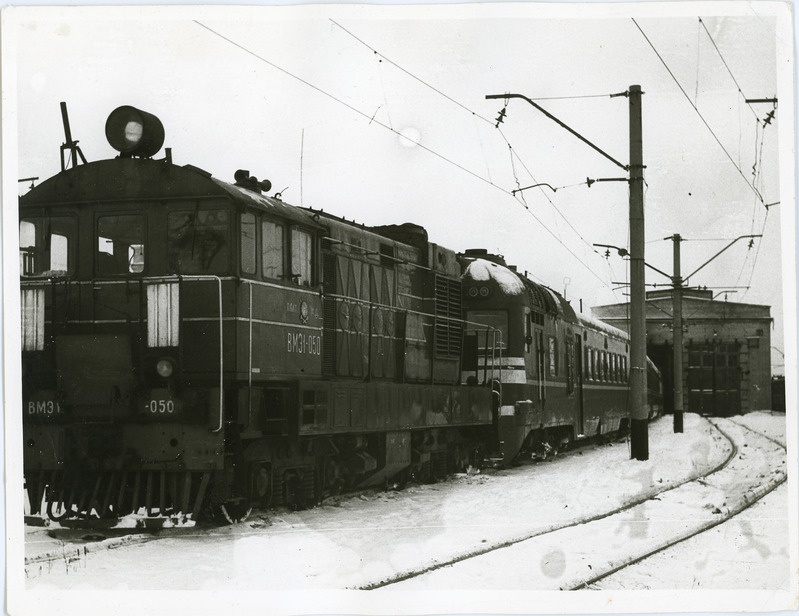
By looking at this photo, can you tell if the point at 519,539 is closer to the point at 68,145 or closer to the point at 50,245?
the point at 50,245

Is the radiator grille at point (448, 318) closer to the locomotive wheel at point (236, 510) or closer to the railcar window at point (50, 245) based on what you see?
the locomotive wheel at point (236, 510)

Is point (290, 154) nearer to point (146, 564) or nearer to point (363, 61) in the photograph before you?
point (363, 61)

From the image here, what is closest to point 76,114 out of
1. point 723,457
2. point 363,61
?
point 363,61

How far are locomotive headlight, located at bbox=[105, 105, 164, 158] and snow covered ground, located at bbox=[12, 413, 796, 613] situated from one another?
11.3 feet

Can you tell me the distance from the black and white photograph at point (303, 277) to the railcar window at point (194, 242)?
0.02 meters

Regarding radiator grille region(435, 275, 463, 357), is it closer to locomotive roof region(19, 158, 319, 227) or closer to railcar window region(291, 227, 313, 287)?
railcar window region(291, 227, 313, 287)

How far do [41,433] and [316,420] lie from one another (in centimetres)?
247

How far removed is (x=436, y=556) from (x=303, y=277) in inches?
124

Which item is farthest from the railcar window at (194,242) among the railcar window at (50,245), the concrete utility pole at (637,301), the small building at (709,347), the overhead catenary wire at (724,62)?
the small building at (709,347)

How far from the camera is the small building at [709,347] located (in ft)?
51.3

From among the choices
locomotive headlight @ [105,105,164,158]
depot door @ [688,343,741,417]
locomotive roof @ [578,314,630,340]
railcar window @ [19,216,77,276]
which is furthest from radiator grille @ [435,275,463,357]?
depot door @ [688,343,741,417]

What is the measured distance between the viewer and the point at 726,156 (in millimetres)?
9328

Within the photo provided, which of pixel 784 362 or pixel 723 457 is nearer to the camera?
pixel 784 362

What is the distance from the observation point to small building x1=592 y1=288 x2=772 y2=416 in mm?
15633
